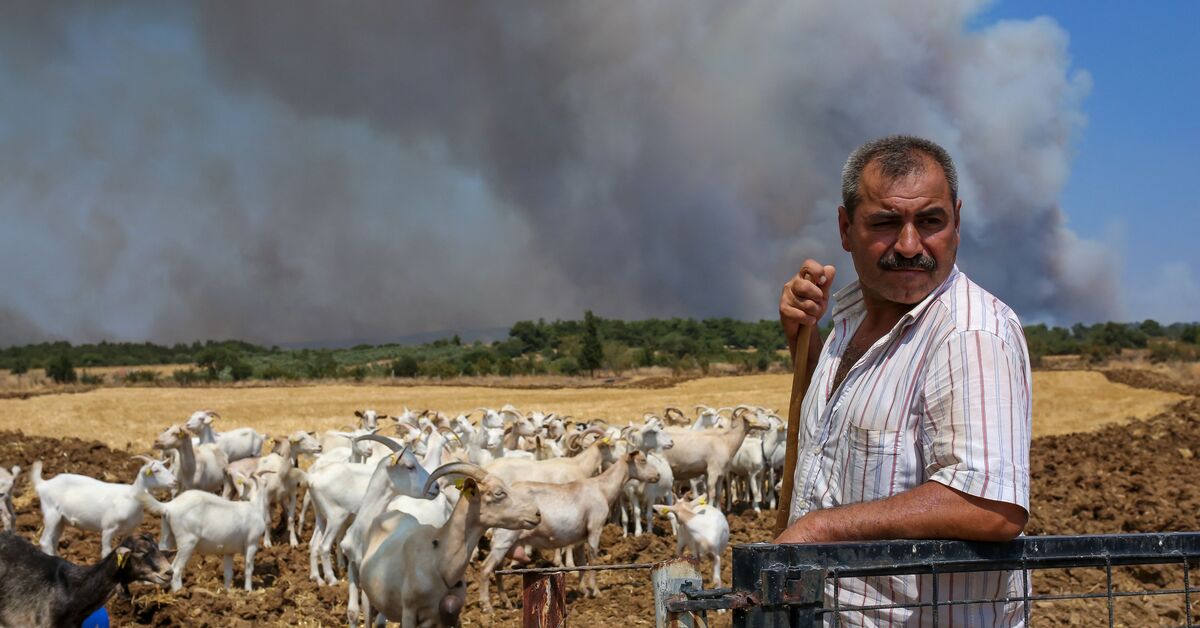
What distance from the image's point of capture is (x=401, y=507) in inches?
335

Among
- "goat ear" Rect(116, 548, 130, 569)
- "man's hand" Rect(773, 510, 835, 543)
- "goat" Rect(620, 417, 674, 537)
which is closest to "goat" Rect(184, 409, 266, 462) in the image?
"goat" Rect(620, 417, 674, 537)

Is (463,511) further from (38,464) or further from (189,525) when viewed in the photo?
(38,464)

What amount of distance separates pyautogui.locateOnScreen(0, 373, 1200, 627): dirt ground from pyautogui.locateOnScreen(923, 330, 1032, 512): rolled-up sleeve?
6.47 meters

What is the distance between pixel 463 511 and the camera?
7.24 metres

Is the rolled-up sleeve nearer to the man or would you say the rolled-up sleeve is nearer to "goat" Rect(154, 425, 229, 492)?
the man

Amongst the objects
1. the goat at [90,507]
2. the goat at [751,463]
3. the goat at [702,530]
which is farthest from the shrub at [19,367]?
the goat at [702,530]

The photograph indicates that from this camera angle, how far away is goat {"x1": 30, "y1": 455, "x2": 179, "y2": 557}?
11398mm

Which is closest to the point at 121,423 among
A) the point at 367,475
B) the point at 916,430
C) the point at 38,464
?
the point at 38,464

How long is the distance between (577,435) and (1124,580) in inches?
312

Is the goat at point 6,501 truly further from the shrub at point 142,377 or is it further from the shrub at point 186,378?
the shrub at point 142,377

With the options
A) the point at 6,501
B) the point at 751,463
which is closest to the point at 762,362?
the point at 751,463

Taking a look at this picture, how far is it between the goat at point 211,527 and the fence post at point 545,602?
25.5ft

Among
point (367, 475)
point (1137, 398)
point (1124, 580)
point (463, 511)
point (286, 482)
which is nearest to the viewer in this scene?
point (463, 511)

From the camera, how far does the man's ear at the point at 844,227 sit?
252 cm
